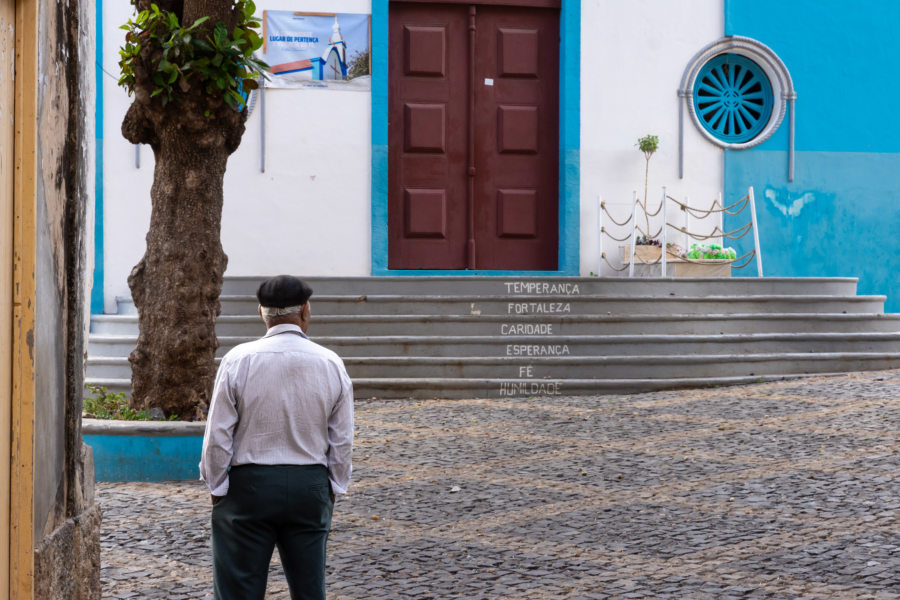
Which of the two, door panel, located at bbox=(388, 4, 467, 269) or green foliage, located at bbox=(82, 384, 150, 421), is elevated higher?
door panel, located at bbox=(388, 4, 467, 269)

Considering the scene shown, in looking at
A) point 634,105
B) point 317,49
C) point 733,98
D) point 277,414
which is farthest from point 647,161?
point 277,414

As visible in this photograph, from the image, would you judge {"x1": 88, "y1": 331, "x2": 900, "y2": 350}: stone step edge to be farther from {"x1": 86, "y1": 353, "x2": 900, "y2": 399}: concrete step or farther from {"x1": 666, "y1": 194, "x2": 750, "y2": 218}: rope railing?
{"x1": 666, "y1": 194, "x2": 750, "y2": 218}: rope railing

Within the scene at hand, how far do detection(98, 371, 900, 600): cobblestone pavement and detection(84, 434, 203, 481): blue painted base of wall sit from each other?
0.37ft

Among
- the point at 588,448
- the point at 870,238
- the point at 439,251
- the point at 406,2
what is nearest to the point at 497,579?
the point at 588,448

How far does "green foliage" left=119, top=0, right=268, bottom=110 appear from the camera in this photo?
22.8ft

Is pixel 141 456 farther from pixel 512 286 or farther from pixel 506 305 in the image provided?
pixel 512 286

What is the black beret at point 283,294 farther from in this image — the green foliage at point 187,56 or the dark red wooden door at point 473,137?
the dark red wooden door at point 473,137

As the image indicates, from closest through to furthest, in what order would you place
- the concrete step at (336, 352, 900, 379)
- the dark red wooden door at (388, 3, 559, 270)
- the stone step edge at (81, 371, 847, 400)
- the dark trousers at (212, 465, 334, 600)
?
the dark trousers at (212, 465, 334, 600) → the stone step edge at (81, 371, 847, 400) → the concrete step at (336, 352, 900, 379) → the dark red wooden door at (388, 3, 559, 270)

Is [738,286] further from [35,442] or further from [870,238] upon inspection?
[35,442]

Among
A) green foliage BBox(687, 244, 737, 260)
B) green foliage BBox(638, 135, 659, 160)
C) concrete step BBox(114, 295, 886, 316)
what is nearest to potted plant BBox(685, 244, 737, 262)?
green foliage BBox(687, 244, 737, 260)

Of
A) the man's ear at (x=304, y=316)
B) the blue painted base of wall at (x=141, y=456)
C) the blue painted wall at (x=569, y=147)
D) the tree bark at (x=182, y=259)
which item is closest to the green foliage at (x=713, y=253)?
the blue painted wall at (x=569, y=147)

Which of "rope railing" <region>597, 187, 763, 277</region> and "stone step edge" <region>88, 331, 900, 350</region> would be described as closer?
"stone step edge" <region>88, 331, 900, 350</region>

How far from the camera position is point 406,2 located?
1327 centimetres

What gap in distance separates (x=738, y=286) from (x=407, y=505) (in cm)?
690
